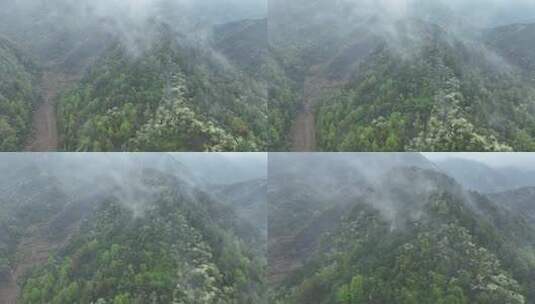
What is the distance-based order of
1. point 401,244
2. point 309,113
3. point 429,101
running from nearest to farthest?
point 401,244, point 429,101, point 309,113

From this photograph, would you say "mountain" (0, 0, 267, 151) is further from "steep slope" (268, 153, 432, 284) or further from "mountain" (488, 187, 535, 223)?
→ "mountain" (488, 187, 535, 223)

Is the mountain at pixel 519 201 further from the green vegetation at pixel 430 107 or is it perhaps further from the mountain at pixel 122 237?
the mountain at pixel 122 237

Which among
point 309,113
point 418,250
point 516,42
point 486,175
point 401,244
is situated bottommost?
point 418,250

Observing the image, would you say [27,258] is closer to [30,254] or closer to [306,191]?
[30,254]

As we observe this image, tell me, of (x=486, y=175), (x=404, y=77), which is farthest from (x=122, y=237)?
(x=486, y=175)

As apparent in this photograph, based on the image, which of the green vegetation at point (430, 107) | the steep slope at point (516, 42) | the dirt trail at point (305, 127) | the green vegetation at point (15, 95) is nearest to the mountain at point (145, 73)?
the green vegetation at point (15, 95)

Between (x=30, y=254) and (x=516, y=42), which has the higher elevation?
(x=516, y=42)
